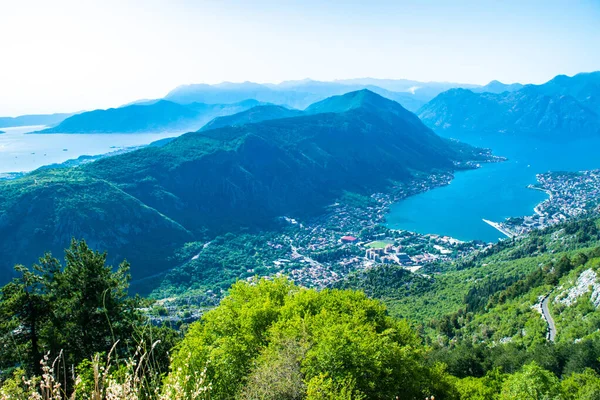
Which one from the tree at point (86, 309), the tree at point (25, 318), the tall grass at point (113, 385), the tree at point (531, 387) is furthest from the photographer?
the tree at point (86, 309)

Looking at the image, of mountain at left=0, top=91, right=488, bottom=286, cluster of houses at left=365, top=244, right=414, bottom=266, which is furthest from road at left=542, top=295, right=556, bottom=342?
mountain at left=0, top=91, right=488, bottom=286

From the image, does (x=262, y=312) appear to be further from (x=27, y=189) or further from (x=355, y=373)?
(x=27, y=189)

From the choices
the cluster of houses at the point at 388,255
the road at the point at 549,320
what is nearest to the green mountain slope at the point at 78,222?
the cluster of houses at the point at 388,255

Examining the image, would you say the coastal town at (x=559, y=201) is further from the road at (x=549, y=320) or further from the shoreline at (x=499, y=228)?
the road at (x=549, y=320)

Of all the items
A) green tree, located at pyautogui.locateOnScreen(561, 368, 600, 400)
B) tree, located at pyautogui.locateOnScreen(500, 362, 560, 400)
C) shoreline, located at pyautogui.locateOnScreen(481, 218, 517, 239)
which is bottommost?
shoreline, located at pyautogui.locateOnScreen(481, 218, 517, 239)

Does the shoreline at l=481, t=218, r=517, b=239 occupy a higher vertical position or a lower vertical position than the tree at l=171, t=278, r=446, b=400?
lower

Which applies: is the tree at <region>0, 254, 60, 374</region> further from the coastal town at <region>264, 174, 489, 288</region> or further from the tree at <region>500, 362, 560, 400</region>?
the coastal town at <region>264, 174, 489, 288</region>

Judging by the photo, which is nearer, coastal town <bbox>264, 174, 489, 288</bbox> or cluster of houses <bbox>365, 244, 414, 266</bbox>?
coastal town <bbox>264, 174, 489, 288</bbox>
